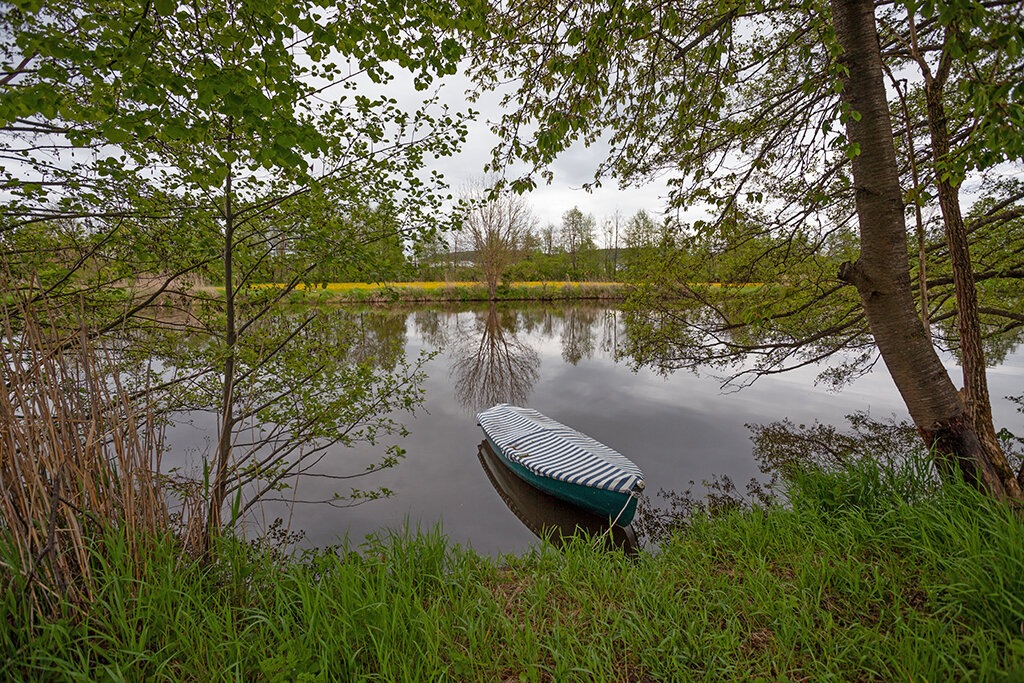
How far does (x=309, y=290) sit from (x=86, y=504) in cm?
216

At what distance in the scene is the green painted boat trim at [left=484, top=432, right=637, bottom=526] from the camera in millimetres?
5188

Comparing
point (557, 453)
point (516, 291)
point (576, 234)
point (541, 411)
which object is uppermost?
point (576, 234)

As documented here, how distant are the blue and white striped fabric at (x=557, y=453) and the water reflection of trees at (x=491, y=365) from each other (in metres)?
3.38

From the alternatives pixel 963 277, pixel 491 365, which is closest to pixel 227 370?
pixel 963 277

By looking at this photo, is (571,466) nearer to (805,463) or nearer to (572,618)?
(572,618)

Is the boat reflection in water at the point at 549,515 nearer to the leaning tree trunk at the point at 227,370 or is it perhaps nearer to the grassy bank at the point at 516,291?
the leaning tree trunk at the point at 227,370

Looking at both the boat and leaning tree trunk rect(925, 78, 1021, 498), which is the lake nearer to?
the boat

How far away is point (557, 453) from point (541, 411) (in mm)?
4404

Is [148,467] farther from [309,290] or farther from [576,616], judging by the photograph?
[576,616]

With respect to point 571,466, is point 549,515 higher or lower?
lower

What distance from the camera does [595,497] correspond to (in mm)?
5332

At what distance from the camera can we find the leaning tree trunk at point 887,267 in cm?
309

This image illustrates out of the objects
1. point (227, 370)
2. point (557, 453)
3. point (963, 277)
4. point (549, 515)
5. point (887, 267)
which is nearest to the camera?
point (887, 267)

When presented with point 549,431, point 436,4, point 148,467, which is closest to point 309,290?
point 148,467
